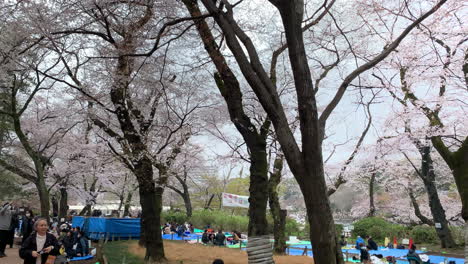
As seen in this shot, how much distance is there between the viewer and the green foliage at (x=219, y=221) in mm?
25606

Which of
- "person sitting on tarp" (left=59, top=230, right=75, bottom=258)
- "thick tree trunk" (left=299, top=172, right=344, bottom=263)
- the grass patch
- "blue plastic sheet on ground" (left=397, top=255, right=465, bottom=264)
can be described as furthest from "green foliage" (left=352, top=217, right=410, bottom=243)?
"thick tree trunk" (left=299, top=172, right=344, bottom=263)

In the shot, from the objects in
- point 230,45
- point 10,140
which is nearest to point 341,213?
point 10,140

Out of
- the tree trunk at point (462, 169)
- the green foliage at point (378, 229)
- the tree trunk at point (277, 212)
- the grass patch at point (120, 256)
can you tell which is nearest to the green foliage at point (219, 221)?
the green foliage at point (378, 229)

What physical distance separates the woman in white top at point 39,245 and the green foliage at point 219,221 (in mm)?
20287

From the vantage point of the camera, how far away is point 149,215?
9.76m

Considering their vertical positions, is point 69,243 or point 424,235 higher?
point 424,235

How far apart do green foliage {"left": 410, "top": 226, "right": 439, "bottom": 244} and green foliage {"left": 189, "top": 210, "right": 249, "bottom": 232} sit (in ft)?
32.9

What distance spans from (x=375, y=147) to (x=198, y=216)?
13.6 m

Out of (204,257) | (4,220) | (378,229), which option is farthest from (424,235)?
(4,220)

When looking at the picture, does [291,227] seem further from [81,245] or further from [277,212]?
[81,245]

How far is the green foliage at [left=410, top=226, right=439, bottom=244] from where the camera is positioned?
801 inches

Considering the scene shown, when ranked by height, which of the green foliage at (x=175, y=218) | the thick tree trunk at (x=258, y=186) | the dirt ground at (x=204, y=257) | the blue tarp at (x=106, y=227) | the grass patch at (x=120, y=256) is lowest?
the grass patch at (x=120, y=256)

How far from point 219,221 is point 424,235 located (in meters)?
12.7

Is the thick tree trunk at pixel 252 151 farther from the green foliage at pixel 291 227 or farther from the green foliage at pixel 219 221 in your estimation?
the green foliage at pixel 219 221
